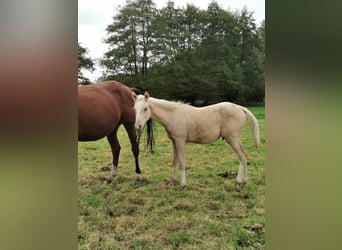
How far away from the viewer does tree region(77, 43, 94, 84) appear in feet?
3.85

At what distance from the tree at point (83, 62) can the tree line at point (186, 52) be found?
0.05 meters

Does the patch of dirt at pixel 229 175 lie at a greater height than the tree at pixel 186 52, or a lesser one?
lesser

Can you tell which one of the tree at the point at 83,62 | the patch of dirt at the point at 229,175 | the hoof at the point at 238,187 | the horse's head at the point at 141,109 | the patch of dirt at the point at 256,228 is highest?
the tree at the point at 83,62

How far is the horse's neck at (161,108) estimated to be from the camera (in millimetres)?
1230

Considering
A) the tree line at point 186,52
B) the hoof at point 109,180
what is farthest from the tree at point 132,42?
the hoof at point 109,180

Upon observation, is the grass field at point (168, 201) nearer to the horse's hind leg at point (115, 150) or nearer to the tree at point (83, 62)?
the horse's hind leg at point (115, 150)

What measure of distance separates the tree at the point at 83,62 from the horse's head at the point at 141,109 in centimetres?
18

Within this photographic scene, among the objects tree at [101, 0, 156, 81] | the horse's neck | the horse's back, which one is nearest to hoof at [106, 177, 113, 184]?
the horse's back

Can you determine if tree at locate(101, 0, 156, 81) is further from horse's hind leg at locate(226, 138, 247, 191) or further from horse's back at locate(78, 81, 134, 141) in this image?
horse's hind leg at locate(226, 138, 247, 191)
